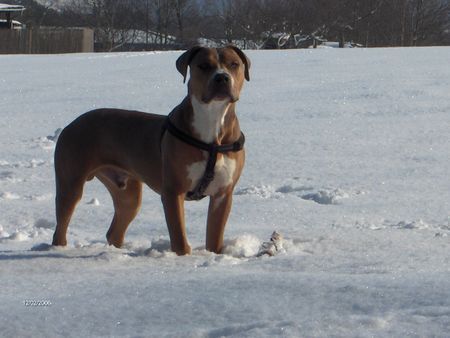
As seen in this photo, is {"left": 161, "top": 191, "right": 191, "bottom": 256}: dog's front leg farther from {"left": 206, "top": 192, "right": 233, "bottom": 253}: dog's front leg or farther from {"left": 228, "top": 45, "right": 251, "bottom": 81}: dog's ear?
{"left": 228, "top": 45, "right": 251, "bottom": 81}: dog's ear

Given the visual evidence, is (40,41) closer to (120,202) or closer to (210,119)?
(120,202)

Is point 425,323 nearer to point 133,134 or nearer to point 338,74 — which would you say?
point 133,134

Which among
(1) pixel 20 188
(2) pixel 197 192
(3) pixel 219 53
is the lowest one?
(1) pixel 20 188

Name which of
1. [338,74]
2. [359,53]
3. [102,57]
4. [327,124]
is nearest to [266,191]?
[327,124]

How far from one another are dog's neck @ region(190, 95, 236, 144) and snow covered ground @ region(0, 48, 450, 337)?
636 millimetres

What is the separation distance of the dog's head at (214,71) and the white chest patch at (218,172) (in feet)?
1.10

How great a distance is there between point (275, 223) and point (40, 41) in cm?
2937

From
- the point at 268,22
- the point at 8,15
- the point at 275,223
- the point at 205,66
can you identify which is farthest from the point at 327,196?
the point at 8,15

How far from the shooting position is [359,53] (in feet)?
63.1

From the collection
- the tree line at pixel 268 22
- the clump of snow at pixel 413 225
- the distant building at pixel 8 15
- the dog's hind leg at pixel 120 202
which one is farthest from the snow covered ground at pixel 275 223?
the distant building at pixel 8 15

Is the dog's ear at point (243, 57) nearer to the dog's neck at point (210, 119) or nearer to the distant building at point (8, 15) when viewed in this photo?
the dog's neck at point (210, 119)

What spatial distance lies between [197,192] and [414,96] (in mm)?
7882

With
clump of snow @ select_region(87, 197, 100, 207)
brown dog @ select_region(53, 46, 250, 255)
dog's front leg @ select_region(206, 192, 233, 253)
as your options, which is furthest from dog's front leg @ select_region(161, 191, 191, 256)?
clump of snow @ select_region(87, 197, 100, 207)

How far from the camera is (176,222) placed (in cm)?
495
